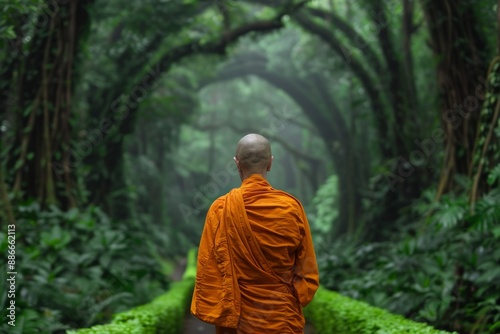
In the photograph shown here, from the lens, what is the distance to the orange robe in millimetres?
3314

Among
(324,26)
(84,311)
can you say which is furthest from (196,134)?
(84,311)

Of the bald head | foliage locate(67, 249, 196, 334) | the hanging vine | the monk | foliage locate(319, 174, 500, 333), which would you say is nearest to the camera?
the monk

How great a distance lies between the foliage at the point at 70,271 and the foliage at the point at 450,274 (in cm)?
307

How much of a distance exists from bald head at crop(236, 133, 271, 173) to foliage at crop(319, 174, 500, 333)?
8.63 ft

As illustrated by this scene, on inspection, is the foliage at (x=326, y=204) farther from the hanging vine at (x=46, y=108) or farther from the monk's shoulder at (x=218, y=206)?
the monk's shoulder at (x=218, y=206)

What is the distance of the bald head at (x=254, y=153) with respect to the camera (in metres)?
3.42

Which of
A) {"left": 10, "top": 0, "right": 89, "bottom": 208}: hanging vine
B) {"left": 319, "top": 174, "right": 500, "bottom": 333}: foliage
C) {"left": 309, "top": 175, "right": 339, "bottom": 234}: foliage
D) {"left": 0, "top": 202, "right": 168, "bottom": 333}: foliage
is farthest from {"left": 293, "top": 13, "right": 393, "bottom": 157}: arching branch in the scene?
{"left": 309, "top": 175, "right": 339, "bottom": 234}: foliage

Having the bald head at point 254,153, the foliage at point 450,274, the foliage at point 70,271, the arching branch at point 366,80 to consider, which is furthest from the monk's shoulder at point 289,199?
the arching branch at point 366,80

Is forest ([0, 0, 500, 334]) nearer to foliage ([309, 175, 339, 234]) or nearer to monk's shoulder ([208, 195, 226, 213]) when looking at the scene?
monk's shoulder ([208, 195, 226, 213])

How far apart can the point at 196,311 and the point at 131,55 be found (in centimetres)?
1206

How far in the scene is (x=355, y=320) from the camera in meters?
5.53

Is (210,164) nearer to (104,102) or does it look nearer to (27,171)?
(104,102)

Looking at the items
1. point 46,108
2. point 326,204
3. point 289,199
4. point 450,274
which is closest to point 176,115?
point 326,204

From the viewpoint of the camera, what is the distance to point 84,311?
23.1ft
